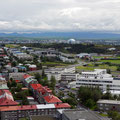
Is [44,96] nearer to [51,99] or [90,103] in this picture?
[51,99]

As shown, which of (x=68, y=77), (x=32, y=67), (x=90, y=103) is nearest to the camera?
(x=90, y=103)

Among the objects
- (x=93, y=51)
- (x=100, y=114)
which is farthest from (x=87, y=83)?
(x=93, y=51)

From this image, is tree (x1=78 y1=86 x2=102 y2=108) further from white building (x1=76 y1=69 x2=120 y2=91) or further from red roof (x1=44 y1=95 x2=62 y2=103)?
white building (x1=76 y1=69 x2=120 y2=91)

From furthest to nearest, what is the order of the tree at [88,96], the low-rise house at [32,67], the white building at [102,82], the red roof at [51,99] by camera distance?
the low-rise house at [32,67]
the white building at [102,82]
the tree at [88,96]
the red roof at [51,99]

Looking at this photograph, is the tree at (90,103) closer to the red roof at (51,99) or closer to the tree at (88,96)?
the tree at (88,96)

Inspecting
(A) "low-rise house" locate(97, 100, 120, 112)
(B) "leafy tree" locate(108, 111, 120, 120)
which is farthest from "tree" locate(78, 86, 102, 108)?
(B) "leafy tree" locate(108, 111, 120, 120)

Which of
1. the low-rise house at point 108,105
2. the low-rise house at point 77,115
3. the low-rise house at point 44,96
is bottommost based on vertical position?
the low-rise house at point 108,105

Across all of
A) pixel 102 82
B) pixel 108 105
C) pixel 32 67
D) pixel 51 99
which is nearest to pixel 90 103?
pixel 108 105

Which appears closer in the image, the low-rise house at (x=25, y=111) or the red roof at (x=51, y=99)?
the low-rise house at (x=25, y=111)

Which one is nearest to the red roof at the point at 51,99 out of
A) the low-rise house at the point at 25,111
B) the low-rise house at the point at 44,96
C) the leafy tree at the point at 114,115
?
the low-rise house at the point at 44,96

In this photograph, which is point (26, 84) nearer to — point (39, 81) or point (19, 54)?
point (39, 81)

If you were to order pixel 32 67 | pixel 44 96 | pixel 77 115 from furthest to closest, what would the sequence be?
pixel 32 67
pixel 44 96
pixel 77 115
